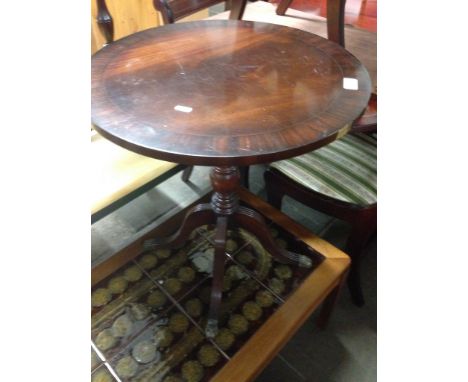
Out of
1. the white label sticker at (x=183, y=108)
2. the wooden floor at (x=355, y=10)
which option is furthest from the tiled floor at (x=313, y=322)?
the wooden floor at (x=355, y=10)

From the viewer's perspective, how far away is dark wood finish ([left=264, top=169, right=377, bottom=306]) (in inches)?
42.7

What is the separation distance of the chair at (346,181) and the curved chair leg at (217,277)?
0.27m

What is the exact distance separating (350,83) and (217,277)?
0.63m

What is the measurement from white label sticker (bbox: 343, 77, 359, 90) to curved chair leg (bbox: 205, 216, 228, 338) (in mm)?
503

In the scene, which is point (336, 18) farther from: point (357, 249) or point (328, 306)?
point (328, 306)

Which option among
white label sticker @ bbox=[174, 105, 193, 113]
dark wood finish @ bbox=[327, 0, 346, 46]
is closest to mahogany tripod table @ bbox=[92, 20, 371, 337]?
white label sticker @ bbox=[174, 105, 193, 113]

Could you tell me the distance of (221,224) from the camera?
3.49 ft

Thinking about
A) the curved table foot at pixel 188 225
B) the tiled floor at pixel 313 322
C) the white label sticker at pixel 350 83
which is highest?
the white label sticker at pixel 350 83

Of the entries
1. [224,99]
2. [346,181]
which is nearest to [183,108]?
[224,99]

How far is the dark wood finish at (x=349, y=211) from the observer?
1085 mm

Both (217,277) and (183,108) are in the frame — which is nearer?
(183,108)

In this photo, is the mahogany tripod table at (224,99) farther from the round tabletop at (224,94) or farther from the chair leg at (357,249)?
the chair leg at (357,249)

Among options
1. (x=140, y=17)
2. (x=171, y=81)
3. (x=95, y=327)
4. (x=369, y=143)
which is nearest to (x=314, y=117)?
(x=171, y=81)

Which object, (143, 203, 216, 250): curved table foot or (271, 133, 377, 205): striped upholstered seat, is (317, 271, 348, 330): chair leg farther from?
(143, 203, 216, 250): curved table foot
